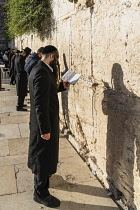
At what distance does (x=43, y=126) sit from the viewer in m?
2.70

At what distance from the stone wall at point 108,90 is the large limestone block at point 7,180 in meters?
1.21

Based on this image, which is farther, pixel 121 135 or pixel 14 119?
pixel 14 119

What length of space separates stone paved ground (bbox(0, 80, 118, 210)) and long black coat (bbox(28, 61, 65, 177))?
471 mm

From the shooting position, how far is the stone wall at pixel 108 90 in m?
2.63

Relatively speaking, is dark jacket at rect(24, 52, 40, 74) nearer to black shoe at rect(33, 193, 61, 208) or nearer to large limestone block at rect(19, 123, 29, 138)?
large limestone block at rect(19, 123, 29, 138)

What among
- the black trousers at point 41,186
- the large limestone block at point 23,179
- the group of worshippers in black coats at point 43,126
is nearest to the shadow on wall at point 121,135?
the group of worshippers in black coats at point 43,126

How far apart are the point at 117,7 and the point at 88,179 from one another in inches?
90.8

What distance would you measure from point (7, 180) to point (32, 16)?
15.2 feet

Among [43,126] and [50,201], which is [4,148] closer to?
[50,201]

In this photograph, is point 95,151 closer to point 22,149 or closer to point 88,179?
point 88,179

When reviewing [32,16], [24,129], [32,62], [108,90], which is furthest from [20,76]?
[108,90]

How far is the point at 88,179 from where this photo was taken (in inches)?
139

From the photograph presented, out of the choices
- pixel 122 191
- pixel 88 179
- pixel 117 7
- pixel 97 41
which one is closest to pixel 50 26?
pixel 97 41

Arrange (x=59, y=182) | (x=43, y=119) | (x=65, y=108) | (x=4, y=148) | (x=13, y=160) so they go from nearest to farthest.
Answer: (x=43, y=119), (x=59, y=182), (x=13, y=160), (x=4, y=148), (x=65, y=108)
